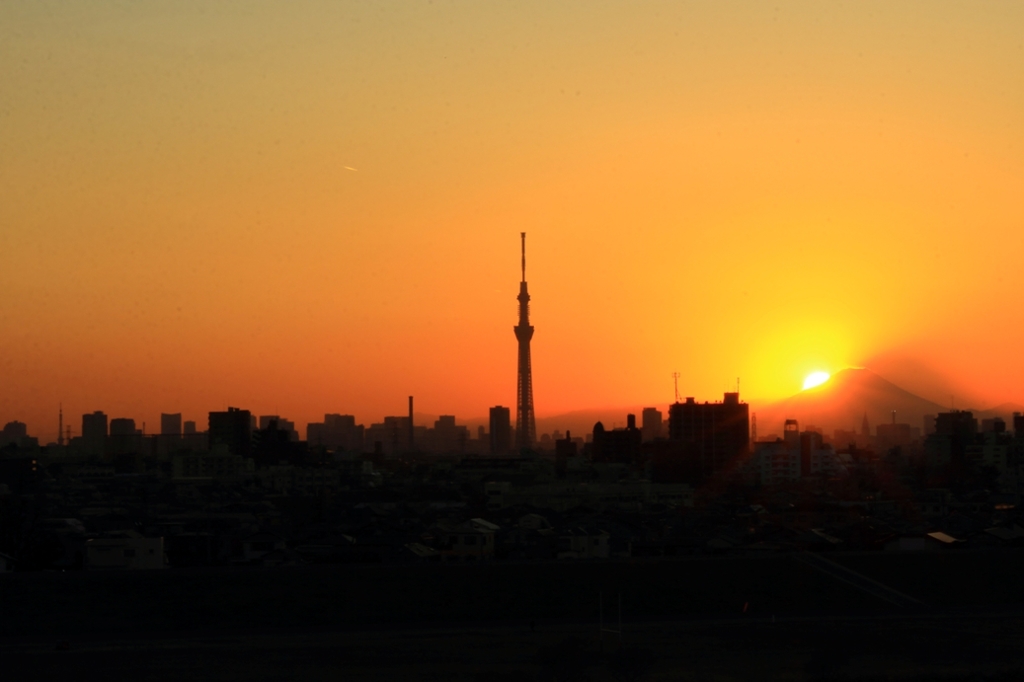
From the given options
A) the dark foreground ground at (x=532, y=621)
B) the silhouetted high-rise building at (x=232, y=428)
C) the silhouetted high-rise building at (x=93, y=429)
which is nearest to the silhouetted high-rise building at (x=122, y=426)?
the silhouetted high-rise building at (x=93, y=429)

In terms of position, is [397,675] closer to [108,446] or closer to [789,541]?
[789,541]

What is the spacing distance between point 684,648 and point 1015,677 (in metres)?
2.99

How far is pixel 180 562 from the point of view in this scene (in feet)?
66.1

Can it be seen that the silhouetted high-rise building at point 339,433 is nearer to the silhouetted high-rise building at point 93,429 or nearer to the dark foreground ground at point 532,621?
the silhouetted high-rise building at point 93,429

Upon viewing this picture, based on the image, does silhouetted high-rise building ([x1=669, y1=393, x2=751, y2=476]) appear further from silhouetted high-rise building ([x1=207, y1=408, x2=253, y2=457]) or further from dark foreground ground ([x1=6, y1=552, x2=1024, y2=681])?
dark foreground ground ([x1=6, y1=552, x2=1024, y2=681])

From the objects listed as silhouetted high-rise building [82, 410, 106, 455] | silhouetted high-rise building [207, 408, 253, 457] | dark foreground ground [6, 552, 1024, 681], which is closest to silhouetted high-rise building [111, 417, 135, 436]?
silhouetted high-rise building [82, 410, 106, 455]

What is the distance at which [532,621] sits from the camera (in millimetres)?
13297

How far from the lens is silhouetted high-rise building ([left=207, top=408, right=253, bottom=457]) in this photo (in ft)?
229

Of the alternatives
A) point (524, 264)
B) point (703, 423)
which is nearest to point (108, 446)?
point (524, 264)

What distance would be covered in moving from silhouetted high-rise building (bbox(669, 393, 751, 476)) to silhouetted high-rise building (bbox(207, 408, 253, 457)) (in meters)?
24.8

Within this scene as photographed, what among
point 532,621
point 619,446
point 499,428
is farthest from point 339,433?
point 532,621

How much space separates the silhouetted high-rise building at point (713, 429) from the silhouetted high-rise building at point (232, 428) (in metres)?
24.8

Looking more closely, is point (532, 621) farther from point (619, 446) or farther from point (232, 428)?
point (232, 428)

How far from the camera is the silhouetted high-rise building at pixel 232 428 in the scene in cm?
6981
